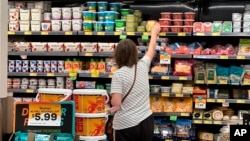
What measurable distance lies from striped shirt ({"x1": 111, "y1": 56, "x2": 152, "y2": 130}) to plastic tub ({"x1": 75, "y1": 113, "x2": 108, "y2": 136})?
0.73m

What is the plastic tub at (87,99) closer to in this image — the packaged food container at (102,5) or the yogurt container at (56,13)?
the packaged food container at (102,5)

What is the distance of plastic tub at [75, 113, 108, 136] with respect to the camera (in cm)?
267

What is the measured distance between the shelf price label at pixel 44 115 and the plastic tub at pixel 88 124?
0.82 feet

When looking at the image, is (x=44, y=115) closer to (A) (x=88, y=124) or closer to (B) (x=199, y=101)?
→ (A) (x=88, y=124)

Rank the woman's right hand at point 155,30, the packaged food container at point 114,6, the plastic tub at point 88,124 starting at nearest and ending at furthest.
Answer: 1. the plastic tub at point 88,124
2. the woman's right hand at point 155,30
3. the packaged food container at point 114,6

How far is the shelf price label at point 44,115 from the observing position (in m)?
2.42

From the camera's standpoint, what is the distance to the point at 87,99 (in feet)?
8.89

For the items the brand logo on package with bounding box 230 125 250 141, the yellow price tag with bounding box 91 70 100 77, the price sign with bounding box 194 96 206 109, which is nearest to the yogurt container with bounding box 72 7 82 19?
the yellow price tag with bounding box 91 70 100 77

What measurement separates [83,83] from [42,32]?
938 mm

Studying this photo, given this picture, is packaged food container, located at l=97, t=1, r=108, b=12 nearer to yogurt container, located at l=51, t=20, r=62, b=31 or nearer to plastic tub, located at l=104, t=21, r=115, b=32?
plastic tub, located at l=104, t=21, r=115, b=32

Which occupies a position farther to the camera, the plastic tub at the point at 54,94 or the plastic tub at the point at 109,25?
the plastic tub at the point at 109,25

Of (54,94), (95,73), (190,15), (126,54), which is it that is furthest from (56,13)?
(54,94)

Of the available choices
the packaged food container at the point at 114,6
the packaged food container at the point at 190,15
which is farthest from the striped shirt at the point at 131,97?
the packaged food container at the point at 114,6

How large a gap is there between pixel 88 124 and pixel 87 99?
0.58 ft
